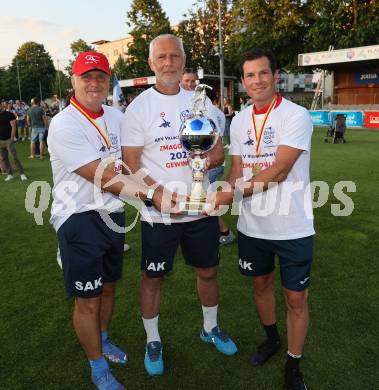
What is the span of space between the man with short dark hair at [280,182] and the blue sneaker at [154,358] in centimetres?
96

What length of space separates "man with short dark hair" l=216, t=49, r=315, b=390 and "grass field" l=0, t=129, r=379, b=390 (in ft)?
1.52

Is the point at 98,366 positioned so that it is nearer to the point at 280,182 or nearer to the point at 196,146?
the point at 196,146

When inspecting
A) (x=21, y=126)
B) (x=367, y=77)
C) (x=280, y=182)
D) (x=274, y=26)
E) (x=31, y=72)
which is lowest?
(x=280, y=182)

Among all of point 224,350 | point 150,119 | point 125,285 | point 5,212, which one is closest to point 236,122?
point 150,119

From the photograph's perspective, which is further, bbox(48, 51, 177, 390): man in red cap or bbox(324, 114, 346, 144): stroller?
bbox(324, 114, 346, 144): stroller

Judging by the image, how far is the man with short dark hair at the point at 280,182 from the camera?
2.70 metres

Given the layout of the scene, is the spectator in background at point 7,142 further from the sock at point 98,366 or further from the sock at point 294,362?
the sock at point 294,362

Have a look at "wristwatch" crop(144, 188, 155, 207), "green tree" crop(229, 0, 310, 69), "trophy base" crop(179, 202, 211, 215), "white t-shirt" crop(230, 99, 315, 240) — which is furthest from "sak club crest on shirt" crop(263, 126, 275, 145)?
"green tree" crop(229, 0, 310, 69)

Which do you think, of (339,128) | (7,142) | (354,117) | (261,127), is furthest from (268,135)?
(354,117)

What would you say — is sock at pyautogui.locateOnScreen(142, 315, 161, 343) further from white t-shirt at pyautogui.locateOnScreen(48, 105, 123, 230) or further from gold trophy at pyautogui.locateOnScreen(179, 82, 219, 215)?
gold trophy at pyautogui.locateOnScreen(179, 82, 219, 215)

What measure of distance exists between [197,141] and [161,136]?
1.11 feet

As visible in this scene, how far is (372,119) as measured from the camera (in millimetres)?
23094

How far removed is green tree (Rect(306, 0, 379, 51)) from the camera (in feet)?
97.9

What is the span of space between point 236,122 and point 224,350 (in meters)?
1.84
